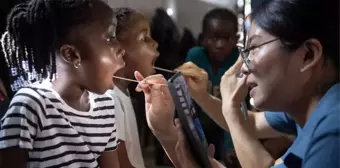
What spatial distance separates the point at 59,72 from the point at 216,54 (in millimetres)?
643

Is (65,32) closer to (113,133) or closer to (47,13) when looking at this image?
(47,13)

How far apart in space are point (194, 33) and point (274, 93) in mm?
700

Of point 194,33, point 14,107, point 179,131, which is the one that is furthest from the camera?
point 194,33

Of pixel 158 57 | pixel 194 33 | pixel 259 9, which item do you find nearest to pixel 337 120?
pixel 259 9

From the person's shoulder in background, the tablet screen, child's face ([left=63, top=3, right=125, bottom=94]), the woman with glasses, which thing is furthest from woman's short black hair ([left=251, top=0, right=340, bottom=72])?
the person's shoulder in background

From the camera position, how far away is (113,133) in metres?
0.93

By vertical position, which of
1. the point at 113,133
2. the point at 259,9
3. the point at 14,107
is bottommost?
the point at 113,133

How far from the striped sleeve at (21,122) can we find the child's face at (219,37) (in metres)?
0.72

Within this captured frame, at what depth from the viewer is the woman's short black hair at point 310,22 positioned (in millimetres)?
710

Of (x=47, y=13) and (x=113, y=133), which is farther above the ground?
(x=47, y=13)

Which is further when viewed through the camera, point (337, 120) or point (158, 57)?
point (158, 57)

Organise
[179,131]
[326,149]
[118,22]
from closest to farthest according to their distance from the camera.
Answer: [326,149]
[179,131]
[118,22]

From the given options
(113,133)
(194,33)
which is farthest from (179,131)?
(194,33)

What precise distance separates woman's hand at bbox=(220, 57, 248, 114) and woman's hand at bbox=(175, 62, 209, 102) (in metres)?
0.06
